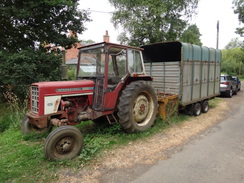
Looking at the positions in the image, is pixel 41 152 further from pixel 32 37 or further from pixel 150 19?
pixel 150 19

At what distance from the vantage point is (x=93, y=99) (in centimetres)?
445

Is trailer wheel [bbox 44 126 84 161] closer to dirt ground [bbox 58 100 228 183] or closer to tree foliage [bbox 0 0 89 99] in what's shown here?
dirt ground [bbox 58 100 228 183]

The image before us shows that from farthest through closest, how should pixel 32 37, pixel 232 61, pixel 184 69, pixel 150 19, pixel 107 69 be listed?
pixel 232 61 → pixel 150 19 → pixel 32 37 → pixel 184 69 → pixel 107 69

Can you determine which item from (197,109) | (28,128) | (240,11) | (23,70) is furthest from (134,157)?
(240,11)

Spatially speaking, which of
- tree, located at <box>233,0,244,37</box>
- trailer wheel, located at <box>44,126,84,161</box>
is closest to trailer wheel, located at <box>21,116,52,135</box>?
trailer wheel, located at <box>44,126,84,161</box>

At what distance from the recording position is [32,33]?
7629mm

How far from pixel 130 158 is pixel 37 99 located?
232 centimetres

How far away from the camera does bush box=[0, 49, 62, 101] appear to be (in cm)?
634

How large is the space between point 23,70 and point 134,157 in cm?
517

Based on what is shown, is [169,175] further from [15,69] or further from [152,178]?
[15,69]

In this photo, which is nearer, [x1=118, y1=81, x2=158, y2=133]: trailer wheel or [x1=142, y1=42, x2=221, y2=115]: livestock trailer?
[x1=118, y1=81, x2=158, y2=133]: trailer wheel

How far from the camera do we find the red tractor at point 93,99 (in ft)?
11.6

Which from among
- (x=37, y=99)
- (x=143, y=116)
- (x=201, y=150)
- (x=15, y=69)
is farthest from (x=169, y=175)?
(x=15, y=69)

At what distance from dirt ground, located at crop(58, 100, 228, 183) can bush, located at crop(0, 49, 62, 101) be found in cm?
458
